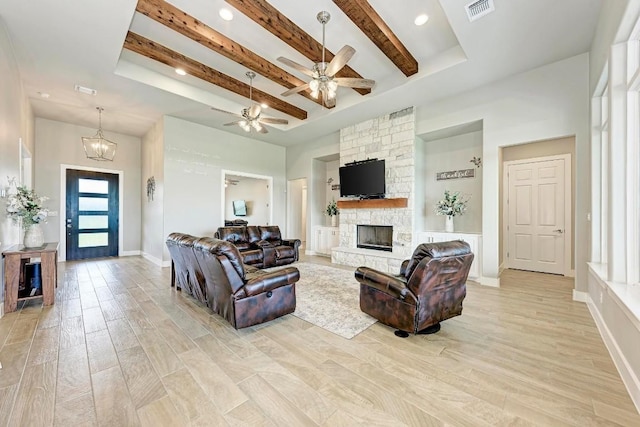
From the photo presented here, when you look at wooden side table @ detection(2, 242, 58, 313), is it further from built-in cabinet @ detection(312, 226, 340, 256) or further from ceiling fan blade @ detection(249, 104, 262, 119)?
built-in cabinet @ detection(312, 226, 340, 256)

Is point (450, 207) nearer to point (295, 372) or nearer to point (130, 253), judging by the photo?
point (295, 372)

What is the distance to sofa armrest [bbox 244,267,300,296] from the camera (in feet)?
8.65

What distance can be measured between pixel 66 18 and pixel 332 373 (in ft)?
15.0

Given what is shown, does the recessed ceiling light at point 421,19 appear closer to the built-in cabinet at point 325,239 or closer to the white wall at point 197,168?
the built-in cabinet at point 325,239

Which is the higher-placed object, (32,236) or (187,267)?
(32,236)

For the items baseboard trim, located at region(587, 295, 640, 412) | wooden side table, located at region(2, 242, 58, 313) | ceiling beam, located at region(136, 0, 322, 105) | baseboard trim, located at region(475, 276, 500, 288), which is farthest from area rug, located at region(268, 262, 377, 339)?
ceiling beam, located at region(136, 0, 322, 105)

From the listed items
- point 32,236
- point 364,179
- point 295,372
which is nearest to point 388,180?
point 364,179

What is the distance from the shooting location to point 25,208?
3.30 m

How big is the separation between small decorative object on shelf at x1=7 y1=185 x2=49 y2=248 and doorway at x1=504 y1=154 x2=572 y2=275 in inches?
326

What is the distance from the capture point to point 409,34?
11.7ft

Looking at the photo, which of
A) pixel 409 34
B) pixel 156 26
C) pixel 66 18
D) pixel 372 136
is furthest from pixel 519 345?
pixel 66 18

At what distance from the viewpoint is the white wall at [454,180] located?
16.7 ft

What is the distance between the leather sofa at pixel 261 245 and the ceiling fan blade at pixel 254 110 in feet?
8.83

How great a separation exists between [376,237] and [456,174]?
2.19 meters
